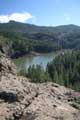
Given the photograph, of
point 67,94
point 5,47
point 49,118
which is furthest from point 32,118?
point 5,47

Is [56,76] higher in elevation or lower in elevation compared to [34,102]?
lower

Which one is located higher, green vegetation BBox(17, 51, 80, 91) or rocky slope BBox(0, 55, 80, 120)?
rocky slope BBox(0, 55, 80, 120)

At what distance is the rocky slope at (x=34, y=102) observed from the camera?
2419cm

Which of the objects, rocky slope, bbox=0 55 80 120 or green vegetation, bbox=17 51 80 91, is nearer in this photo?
rocky slope, bbox=0 55 80 120

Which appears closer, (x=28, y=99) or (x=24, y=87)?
(x=28, y=99)

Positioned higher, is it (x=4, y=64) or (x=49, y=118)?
(x=4, y=64)

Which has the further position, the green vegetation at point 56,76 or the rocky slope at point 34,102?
the green vegetation at point 56,76

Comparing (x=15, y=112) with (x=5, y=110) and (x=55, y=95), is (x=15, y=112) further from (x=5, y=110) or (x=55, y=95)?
(x=55, y=95)

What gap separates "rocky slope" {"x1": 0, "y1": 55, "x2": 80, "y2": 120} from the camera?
952 inches

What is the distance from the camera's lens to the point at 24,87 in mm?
30078

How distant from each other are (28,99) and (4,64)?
1103 centimetres

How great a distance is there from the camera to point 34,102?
27.1 m

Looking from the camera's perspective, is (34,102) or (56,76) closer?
(34,102)

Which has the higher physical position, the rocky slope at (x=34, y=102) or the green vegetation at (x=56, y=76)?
the rocky slope at (x=34, y=102)
